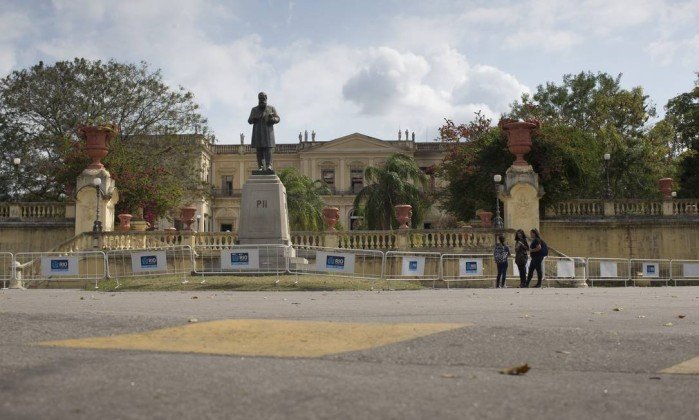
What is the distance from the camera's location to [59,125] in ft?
127

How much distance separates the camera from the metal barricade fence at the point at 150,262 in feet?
62.1

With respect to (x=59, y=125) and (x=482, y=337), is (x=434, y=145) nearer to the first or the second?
(x=59, y=125)

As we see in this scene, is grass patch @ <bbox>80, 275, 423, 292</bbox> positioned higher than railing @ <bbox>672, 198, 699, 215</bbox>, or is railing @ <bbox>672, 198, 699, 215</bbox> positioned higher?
railing @ <bbox>672, 198, 699, 215</bbox>

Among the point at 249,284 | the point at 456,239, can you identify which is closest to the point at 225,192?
the point at 456,239

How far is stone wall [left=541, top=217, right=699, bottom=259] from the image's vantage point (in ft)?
96.5

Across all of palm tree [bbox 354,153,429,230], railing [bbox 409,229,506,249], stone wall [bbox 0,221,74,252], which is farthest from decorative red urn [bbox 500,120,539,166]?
stone wall [bbox 0,221,74,252]

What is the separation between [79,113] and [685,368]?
1473 inches

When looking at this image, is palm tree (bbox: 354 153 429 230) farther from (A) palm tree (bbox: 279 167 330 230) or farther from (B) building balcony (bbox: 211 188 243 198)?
(B) building balcony (bbox: 211 188 243 198)

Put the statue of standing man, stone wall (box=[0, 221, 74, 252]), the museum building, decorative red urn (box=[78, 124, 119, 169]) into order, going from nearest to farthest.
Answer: the statue of standing man < decorative red urn (box=[78, 124, 119, 169]) < stone wall (box=[0, 221, 74, 252]) < the museum building

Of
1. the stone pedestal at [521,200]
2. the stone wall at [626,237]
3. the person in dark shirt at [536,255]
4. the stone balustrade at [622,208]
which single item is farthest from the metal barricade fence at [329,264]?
the stone balustrade at [622,208]

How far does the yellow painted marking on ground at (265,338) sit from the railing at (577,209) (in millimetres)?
23572

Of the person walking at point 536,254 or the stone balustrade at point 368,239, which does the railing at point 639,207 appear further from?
the person walking at point 536,254

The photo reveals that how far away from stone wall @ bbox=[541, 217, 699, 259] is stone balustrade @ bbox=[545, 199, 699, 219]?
321mm

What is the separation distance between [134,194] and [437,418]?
31.9 meters
